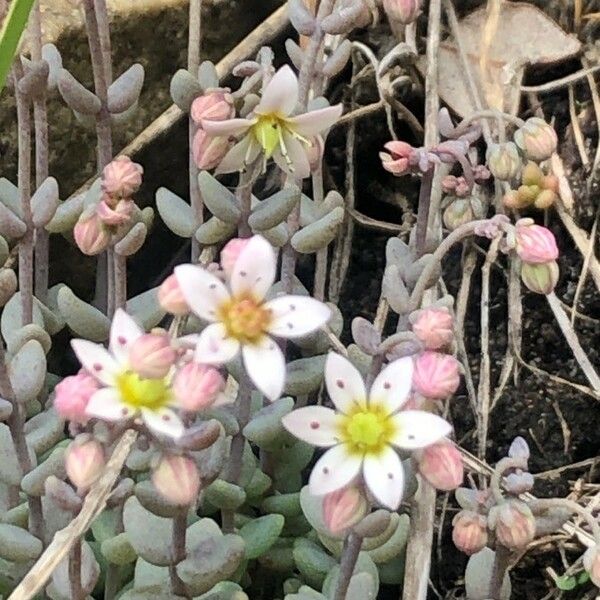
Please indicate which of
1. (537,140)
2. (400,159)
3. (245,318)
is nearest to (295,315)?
(245,318)

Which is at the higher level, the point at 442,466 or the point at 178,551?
the point at 442,466

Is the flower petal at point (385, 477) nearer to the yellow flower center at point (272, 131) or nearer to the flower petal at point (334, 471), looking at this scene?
the flower petal at point (334, 471)

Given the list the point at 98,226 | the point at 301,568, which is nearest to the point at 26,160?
the point at 98,226

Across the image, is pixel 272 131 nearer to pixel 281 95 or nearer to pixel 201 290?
pixel 281 95

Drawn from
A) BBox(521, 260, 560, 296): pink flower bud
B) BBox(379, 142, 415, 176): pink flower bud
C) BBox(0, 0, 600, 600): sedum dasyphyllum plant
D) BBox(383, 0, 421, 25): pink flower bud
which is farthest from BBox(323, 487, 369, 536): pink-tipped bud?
BBox(383, 0, 421, 25): pink flower bud

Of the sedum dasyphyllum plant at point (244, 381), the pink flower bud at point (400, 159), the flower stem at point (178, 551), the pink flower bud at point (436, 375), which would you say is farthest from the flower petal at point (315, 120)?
the flower stem at point (178, 551)

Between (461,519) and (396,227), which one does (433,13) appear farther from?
(461,519)
